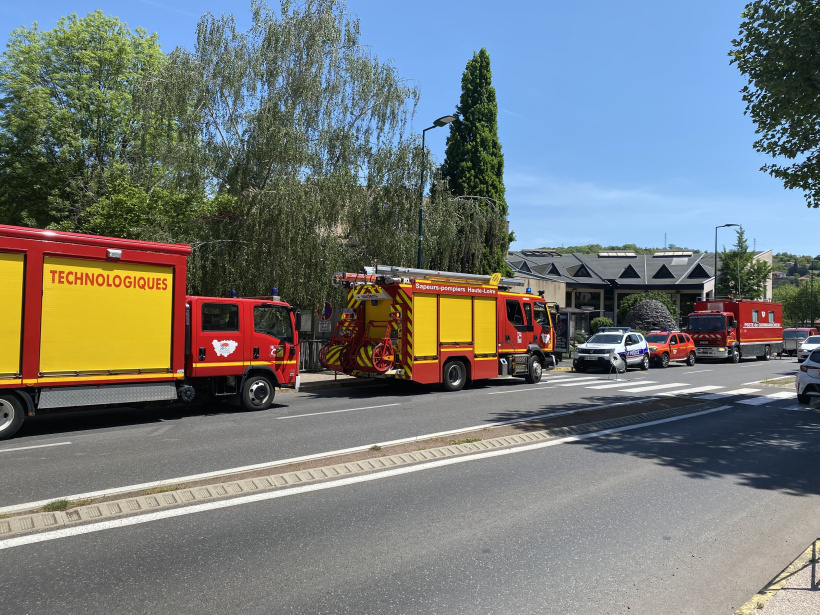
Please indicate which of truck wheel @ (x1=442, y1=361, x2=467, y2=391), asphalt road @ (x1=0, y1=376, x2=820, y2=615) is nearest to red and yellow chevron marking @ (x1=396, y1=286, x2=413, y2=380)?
truck wheel @ (x1=442, y1=361, x2=467, y2=391)

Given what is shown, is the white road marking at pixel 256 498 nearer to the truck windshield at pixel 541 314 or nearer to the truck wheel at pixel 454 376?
the truck wheel at pixel 454 376

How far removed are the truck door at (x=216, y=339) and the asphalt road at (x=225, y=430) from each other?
0.96m

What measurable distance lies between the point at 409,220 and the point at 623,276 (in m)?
47.8

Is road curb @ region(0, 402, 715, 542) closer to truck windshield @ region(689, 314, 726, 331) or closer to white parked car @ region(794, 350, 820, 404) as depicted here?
white parked car @ region(794, 350, 820, 404)

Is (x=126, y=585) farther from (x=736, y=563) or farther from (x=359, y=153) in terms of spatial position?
(x=359, y=153)

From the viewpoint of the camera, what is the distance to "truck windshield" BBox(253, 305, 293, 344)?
1287cm

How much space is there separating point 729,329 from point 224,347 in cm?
2851

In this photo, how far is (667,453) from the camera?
8.84 metres

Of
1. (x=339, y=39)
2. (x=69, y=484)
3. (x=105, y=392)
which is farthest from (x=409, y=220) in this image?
(x=69, y=484)

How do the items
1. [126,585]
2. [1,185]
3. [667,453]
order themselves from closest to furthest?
[126,585], [667,453], [1,185]

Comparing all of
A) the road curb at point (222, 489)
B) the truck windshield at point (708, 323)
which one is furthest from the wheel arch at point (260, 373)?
the truck windshield at point (708, 323)

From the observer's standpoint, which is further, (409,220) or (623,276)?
(623,276)

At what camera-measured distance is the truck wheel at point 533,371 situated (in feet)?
61.6

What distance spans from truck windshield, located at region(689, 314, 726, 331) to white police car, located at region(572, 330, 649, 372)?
771 cm
